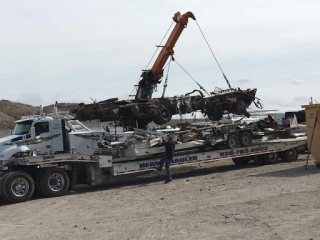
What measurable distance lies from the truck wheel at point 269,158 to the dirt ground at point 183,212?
5199 mm

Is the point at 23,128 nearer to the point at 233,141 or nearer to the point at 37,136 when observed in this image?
the point at 37,136

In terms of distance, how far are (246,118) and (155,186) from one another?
7.03 meters

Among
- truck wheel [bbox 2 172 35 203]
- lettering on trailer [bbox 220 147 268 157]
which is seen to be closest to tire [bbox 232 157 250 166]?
lettering on trailer [bbox 220 147 268 157]

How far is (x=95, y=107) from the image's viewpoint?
17.0 m

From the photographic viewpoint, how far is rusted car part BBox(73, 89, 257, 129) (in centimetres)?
1719

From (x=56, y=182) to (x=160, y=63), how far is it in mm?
7867

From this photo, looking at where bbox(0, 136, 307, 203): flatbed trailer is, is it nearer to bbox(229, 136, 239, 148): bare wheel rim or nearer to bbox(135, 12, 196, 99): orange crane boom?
bbox(229, 136, 239, 148): bare wheel rim

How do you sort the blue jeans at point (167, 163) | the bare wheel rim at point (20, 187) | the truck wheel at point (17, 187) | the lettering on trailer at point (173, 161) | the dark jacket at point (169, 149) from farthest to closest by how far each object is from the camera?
the lettering on trailer at point (173, 161) → the dark jacket at point (169, 149) → the blue jeans at point (167, 163) → the bare wheel rim at point (20, 187) → the truck wheel at point (17, 187)

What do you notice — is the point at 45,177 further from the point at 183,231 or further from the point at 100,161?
the point at 183,231

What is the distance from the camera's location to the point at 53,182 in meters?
14.9

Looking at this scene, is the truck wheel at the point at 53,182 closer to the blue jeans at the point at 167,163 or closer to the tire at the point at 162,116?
the blue jeans at the point at 167,163

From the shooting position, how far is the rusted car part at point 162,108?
17.2 meters

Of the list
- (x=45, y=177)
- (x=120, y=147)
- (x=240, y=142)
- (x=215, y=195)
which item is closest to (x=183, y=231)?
(x=215, y=195)

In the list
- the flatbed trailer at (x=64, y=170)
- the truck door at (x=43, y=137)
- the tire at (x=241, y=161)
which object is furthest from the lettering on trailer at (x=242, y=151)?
the truck door at (x=43, y=137)
